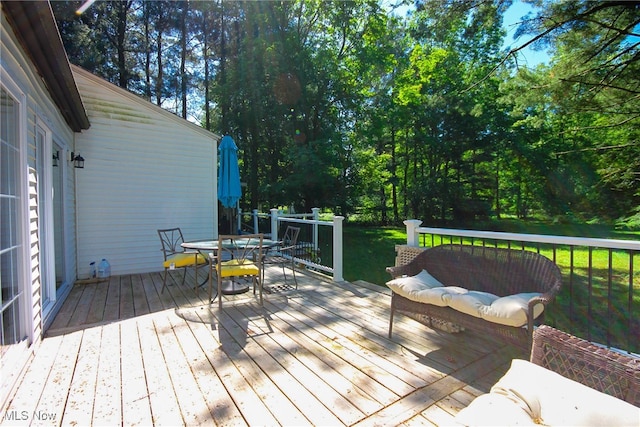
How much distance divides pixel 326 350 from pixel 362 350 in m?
0.29

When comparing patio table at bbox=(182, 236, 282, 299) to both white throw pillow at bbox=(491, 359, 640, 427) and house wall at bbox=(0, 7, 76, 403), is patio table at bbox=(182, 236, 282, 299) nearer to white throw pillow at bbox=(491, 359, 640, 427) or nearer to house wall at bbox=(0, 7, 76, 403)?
house wall at bbox=(0, 7, 76, 403)

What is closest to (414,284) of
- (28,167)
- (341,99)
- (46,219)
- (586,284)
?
(28,167)

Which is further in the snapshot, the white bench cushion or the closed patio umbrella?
the closed patio umbrella

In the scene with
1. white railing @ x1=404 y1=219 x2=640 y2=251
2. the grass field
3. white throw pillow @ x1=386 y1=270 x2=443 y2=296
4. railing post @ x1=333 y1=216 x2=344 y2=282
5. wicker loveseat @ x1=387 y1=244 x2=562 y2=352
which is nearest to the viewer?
white railing @ x1=404 y1=219 x2=640 y2=251

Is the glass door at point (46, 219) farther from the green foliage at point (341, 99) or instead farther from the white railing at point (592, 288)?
the green foliage at point (341, 99)

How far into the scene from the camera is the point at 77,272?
5297 mm

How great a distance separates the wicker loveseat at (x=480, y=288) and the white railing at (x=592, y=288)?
0.18m

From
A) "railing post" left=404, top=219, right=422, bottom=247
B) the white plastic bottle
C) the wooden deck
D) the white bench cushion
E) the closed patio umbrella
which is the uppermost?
the closed patio umbrella

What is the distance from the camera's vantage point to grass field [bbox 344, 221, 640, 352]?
297 cm

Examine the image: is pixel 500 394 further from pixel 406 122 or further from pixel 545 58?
pixel 406 122

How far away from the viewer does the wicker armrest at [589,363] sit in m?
1.33

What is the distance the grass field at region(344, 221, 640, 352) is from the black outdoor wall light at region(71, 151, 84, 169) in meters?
5.32

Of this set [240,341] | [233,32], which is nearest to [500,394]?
[240,341]

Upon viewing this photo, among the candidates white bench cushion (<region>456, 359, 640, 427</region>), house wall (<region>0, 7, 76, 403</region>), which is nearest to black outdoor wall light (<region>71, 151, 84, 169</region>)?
house wall (<region>0, 7, 76, 403</region>)
